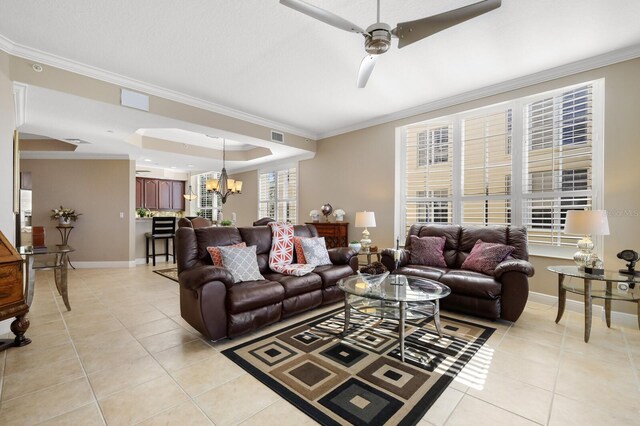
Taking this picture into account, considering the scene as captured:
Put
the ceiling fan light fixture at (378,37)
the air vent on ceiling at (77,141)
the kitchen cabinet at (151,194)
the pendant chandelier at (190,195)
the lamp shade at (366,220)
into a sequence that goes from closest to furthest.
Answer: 1. the ceiling fan light fixture at (378,37)
2. the lamp shade at (366,220)
3. the air vent on ceiling at (77,141)
4. the kitchen cabinet at (151,194)
5. the pendant chandelier at (190,195)

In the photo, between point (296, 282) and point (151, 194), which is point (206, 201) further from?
point (296, 282)

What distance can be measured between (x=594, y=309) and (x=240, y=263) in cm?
407

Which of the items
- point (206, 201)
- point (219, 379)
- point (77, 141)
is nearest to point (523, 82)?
point (219, 379)

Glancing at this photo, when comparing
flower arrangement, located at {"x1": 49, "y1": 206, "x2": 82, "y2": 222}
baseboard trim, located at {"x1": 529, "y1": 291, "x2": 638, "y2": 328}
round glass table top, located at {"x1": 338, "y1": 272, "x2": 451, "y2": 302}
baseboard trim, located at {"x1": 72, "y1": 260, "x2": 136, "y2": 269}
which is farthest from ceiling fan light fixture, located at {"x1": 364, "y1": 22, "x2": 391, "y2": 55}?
flower arrangement, located at {"x1": 49, "y1": 206, "x2": 82, "y2": 222}

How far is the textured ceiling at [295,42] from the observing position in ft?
7.95

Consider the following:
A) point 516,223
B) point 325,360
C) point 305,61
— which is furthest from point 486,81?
point 325,360

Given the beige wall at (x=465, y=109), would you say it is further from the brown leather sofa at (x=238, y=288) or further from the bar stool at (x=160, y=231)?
the bar stool at (x=160, y=231)

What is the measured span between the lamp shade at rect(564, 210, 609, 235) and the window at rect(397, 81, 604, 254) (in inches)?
33.1

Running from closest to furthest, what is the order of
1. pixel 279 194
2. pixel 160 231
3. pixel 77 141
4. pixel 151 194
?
pixel 77 141 → pixel 160 231 → pixel 279 194 → pixel 151 194

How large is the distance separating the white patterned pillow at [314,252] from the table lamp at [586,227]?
8.71 feet

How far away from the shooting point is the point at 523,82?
3.74m

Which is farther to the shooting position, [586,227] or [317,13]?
[586,227]

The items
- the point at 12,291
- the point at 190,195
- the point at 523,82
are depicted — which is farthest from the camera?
the point at 190,195

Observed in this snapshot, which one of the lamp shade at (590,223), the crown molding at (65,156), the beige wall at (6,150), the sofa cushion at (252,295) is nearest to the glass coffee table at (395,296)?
the sofa cushion at (252,295)
